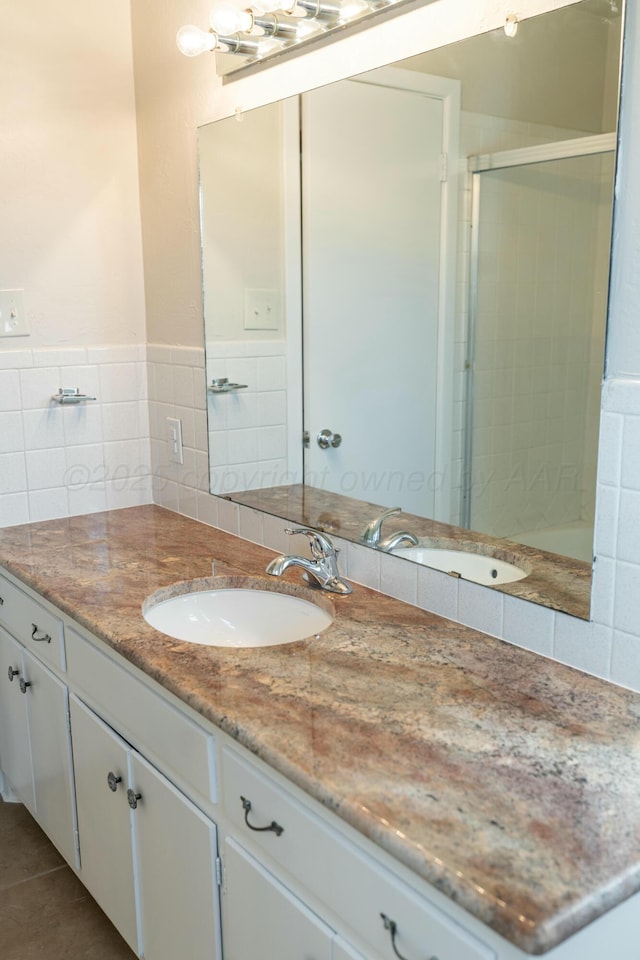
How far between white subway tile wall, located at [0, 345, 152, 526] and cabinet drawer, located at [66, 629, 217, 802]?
0.73 meters

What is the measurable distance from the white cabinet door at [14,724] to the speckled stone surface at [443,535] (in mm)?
700

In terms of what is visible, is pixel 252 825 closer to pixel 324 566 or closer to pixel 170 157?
pixel 324 566

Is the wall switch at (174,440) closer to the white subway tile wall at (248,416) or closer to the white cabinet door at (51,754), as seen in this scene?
the white subway tile wall at (248,416)

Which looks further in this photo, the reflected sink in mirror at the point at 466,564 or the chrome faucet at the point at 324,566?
the chrome faucet at the point at 324,566

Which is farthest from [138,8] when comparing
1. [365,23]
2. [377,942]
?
[377,942]

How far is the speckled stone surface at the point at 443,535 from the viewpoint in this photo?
4.70 feet

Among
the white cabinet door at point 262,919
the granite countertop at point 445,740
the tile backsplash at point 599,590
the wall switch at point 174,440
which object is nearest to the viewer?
the granite countertop at point 445,740

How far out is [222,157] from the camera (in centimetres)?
222

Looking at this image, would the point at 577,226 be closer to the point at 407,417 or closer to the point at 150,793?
the point at 407,417

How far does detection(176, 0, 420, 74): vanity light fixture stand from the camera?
1.75 meters

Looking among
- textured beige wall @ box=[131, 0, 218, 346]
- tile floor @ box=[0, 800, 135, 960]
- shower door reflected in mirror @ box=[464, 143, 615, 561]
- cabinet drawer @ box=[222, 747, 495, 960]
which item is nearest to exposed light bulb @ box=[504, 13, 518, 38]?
shower door reflected in mirror @ box=[464, 143, 615, 561]

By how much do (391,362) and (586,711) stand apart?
87 centimetres

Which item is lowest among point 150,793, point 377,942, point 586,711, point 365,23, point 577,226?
point 150,793

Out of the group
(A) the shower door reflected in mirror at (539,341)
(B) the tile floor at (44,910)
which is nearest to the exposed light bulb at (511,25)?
(A) the shower door reflected in mirror at (539,341)
